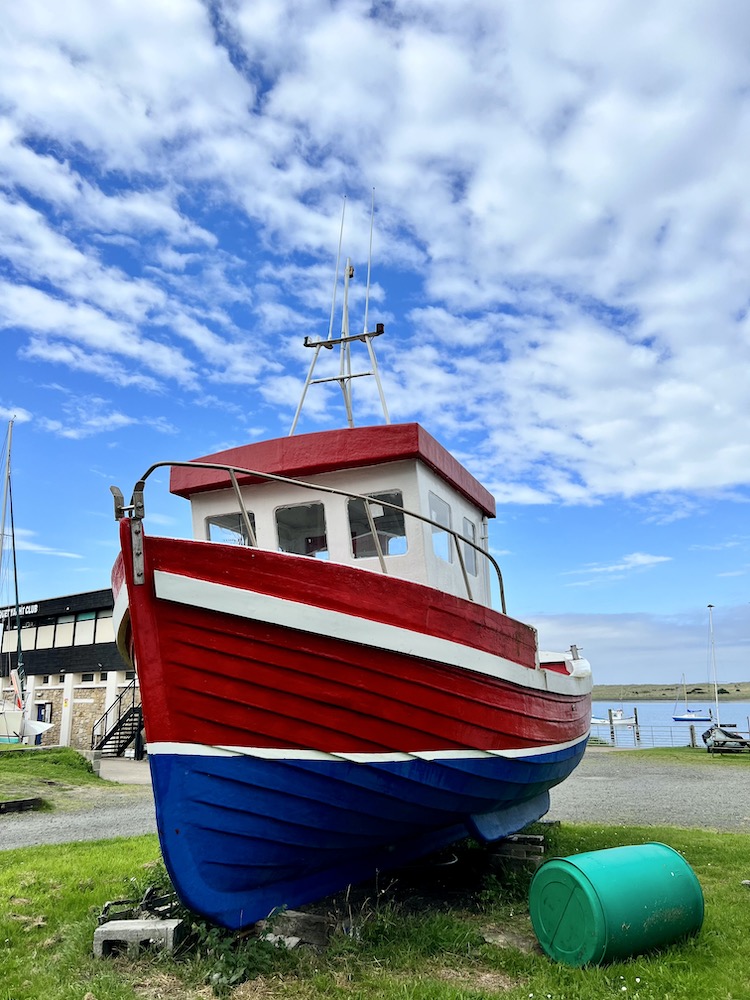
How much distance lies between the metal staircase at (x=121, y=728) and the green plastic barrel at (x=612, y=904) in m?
19.2

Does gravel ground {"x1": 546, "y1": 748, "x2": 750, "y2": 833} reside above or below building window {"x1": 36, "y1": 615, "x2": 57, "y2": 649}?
below

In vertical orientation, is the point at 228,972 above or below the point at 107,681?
below

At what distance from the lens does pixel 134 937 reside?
Result: 499cm

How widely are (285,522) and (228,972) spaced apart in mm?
3651

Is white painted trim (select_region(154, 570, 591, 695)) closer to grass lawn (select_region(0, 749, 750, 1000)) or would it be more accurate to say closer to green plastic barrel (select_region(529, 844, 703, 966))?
green plastic barrel (select_region(529, 844, 703, 966))

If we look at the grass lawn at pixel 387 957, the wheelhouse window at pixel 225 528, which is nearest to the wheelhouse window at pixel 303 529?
the wheelhouse window at pixel 225 528

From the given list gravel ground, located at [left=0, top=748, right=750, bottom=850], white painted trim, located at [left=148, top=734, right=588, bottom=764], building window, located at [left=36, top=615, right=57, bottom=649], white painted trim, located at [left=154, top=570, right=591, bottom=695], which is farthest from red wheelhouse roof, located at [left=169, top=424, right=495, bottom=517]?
building window, located at [left=36, top=615, right=57, bottom=649]

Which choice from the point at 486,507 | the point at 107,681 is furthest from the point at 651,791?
the point at 107,681

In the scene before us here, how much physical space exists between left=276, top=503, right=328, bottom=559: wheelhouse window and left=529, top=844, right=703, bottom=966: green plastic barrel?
10.8ft

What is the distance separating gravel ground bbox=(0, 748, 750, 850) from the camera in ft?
36.6

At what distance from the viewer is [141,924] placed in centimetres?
508

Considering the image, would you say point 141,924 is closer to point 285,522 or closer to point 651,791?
point 285,522

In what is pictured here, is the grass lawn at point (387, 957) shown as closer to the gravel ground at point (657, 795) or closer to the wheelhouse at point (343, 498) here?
the wheelhouse at point (343, 498)

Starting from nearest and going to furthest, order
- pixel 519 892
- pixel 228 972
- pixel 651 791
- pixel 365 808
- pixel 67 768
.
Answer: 1. pixel 228 972
2. pixel 365 808
3. pixel 519 892
4. pixel 651 791
5. pixel 67 768
